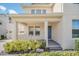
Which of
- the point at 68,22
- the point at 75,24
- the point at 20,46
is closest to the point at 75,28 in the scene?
the point at 75,24

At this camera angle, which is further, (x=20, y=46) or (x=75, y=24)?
(x=75, y=24)

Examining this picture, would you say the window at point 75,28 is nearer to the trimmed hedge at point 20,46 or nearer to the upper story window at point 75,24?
the upper story window at point 75,24

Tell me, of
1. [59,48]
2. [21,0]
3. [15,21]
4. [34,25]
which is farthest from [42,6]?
[21,0]

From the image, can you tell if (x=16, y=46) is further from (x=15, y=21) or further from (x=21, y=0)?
(x=21, y=0)

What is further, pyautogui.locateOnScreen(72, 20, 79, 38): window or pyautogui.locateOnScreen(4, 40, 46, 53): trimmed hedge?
pyautogui.locateOnScreen(72, 20, 79, 38): window

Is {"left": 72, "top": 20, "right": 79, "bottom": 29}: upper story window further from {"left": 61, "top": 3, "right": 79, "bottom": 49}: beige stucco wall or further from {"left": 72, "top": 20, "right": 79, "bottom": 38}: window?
{"left": 61, "top": 3, "right": 79, "bottom": 49}: beige stucco wall

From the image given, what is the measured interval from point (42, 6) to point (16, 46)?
807cm

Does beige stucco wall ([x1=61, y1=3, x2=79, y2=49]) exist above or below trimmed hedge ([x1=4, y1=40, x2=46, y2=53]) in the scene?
above

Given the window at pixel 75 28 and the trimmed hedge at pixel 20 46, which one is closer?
the trimmed hedge at pixel 20 46

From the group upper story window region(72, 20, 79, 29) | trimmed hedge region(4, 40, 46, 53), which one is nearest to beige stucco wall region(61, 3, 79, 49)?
upper story window region(72, 20, 79, 29)

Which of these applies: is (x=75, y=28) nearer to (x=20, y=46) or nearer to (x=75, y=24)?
(x=75, y=24)

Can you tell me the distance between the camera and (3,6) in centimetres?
1823

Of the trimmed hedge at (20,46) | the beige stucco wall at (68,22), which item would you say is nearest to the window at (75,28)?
the beige stucco wall at (68,22)

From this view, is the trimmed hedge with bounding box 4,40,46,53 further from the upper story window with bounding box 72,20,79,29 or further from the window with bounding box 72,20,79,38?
the upper story window with bounding box 72,20,79,29
